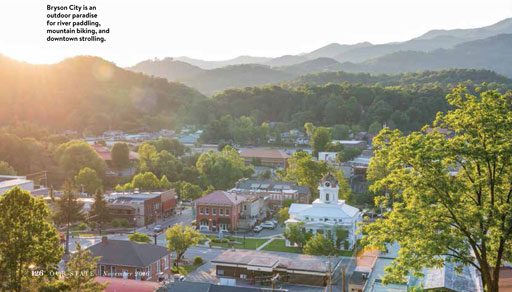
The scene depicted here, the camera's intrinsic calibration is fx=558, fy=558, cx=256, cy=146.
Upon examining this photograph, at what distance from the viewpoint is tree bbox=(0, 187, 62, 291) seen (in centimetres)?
1285

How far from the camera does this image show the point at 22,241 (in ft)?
42.7

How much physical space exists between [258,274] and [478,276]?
10.6 metres

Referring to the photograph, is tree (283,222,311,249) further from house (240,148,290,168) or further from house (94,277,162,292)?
house (240,148,290,168)

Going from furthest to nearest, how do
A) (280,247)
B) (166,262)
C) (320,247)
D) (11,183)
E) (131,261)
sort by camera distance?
(11,183)
(280,247)
(320,247)
(166,262)
(131,261)

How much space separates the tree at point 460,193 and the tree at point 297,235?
2300 cm

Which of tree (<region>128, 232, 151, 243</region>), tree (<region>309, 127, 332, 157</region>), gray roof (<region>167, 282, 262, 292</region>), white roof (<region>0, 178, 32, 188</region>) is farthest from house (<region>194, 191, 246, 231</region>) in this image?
tree (<region>309, 127, 332, 157</region>)

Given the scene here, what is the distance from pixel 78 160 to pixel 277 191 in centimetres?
2222

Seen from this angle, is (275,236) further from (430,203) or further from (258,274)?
(430,203)

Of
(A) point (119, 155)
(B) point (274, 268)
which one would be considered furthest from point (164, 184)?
(B) point (274, 268)

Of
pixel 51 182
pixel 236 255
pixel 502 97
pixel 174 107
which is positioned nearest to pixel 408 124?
pixel 174 107

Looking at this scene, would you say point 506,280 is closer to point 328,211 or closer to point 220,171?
point 328,211

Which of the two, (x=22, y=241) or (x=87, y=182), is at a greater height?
(x=22, y=241)

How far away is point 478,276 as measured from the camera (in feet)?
71.9

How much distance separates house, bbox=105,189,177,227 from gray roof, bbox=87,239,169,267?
44.6ft
